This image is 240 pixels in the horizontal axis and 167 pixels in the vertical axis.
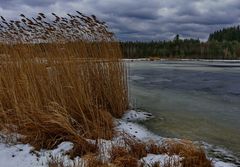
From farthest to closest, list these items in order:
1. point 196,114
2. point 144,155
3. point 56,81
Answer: point 196,114 < point 56,81 < point 144,155

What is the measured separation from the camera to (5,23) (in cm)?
650

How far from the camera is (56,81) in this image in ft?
20.2

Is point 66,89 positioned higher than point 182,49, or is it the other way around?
point 66,89

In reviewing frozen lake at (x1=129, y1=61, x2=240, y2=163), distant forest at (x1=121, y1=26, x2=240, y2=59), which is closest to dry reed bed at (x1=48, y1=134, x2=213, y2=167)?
frozen lake at (x1=129, y1=61, x2=240, y2=163)

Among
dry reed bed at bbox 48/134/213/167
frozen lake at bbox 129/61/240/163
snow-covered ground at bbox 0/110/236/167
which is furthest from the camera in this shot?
frozen lake at bbox 129/61/240/163

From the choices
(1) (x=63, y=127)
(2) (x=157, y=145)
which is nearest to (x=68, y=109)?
(1) (x=63, y=127)

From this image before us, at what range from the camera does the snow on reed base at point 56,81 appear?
212 inches

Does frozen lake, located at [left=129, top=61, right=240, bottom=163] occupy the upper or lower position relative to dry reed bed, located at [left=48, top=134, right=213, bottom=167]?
lower

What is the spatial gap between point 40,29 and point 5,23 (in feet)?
2.10

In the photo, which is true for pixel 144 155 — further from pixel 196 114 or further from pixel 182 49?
pixel 182 49

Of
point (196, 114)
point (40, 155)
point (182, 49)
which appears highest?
point (40, 155)

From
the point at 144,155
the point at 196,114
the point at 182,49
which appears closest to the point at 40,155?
the point at 144,155

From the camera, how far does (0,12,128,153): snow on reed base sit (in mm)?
5383

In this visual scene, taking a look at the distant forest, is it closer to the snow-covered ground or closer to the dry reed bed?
the snow-covered ground
